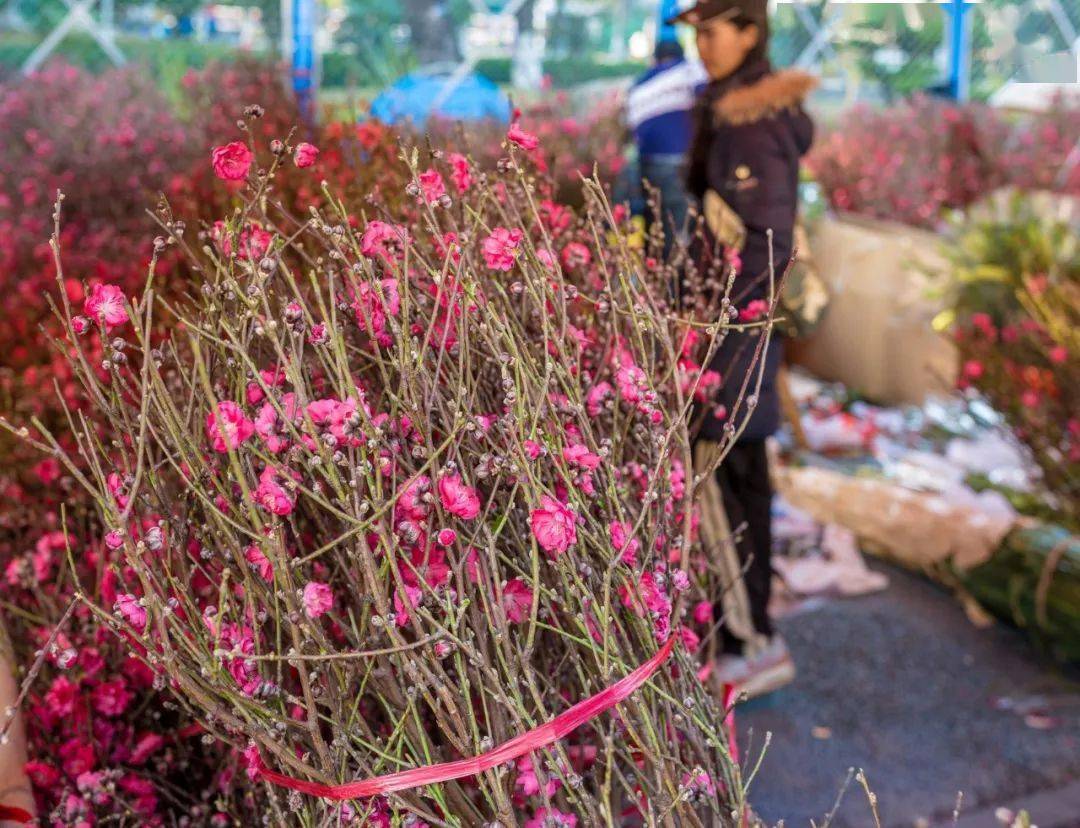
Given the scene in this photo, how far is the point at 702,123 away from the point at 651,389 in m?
2.32

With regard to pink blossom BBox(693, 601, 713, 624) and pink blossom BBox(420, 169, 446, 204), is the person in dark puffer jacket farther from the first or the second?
pink blossom BBox(420, 169, 446, 204)

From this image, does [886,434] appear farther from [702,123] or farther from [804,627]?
[702,123]

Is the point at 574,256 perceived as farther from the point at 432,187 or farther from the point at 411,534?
the point at 411,534

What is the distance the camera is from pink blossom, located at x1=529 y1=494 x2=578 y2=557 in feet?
3.78

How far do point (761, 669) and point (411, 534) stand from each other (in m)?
2.67

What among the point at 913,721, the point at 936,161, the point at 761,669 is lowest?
the point at 913,721

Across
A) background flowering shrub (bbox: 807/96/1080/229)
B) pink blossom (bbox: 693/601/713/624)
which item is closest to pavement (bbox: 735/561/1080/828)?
pink blossom (bbox: 693/601/713/624)

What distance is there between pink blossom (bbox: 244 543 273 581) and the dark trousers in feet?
7.83

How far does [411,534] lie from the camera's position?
1.17 metres

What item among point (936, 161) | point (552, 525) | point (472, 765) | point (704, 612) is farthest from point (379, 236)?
point (936, 161)

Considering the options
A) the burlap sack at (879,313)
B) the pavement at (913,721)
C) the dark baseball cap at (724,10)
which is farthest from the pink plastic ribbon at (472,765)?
the burlap sack at (879,313)

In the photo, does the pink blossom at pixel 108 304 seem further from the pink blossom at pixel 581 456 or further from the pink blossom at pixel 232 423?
the pink blossom at pixel 581 456

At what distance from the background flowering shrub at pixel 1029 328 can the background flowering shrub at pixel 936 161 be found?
2959 millimetres

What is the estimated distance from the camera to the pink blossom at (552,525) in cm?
115
